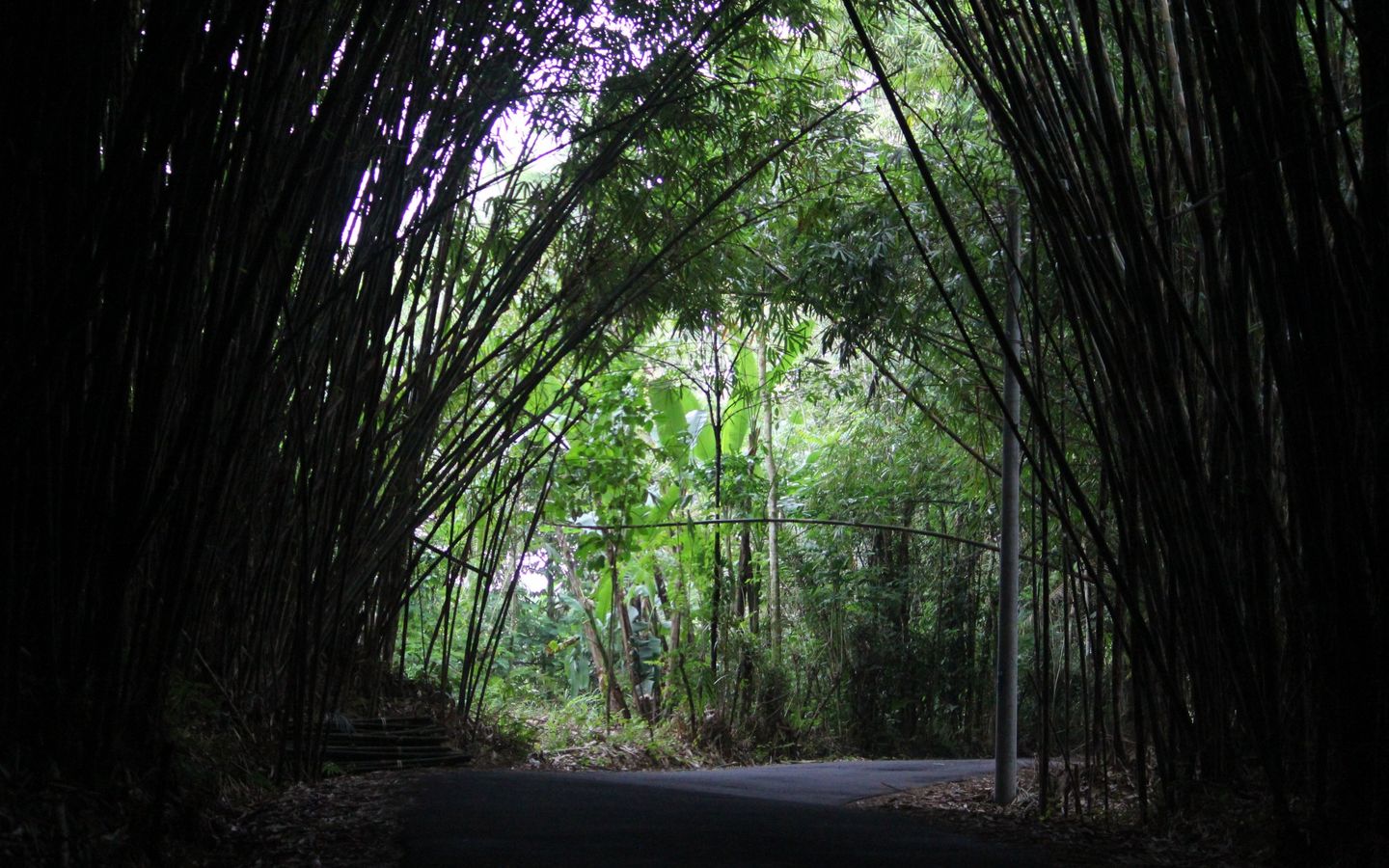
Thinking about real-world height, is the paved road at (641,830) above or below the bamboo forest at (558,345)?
below

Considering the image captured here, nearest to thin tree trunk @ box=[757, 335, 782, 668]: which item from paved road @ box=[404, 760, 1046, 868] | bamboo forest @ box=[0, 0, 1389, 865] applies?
bamboo forest @ box=[0, 0, 1389, 865]

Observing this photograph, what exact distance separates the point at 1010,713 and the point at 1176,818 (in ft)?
4.62

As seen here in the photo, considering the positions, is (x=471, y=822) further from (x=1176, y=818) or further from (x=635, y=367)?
(x=635, y=367)

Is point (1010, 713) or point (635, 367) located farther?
point (635, 367)

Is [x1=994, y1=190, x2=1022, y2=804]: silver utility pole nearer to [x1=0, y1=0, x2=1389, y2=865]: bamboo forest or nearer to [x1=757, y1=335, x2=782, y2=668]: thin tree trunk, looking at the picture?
[x1=0, y1=0, x2=1389, y2=865]: bamboo forest

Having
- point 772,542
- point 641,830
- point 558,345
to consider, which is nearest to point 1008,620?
point 558,345

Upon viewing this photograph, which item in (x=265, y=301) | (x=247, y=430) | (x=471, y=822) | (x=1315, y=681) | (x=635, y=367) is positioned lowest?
(x=471, y=822)

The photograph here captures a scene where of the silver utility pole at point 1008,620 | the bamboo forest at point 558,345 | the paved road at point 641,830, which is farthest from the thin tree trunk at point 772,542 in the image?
the paved road at point 641,830

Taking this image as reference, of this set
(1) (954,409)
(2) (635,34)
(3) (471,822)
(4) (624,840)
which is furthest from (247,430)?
(1) (954,409)

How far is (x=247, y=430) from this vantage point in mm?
2611

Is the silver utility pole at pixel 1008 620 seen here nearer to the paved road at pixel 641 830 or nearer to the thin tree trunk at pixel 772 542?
the paved road at pixel 641 830

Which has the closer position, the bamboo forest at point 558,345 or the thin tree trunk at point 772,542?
the bamboo forest at point 558,345

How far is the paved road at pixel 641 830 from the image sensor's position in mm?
1987

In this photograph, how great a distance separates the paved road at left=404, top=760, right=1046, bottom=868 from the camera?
199 centimetres
